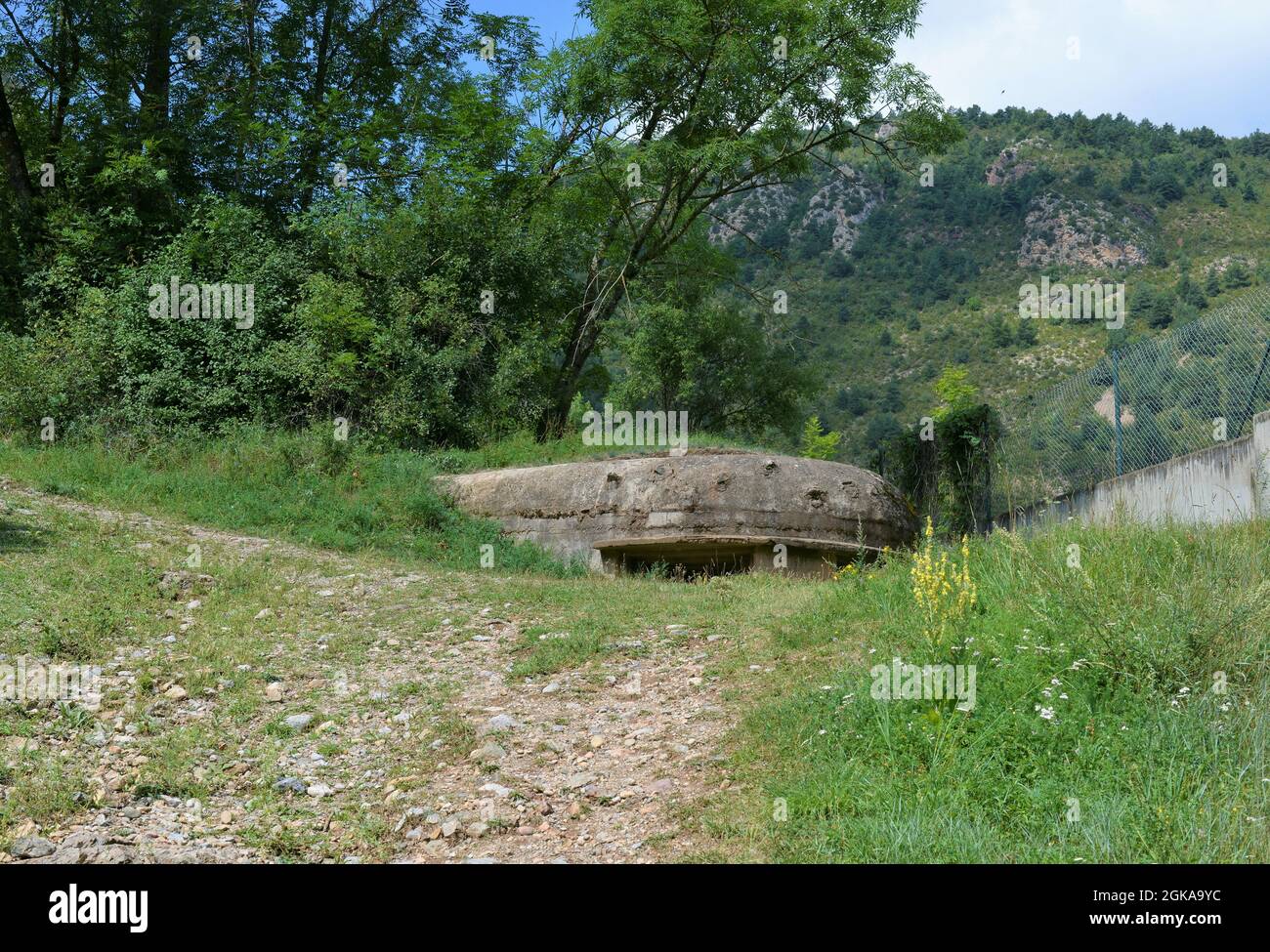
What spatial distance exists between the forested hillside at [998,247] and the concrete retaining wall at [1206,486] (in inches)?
912

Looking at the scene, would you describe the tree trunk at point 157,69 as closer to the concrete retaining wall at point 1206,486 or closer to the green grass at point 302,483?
the green grass at point 302,483

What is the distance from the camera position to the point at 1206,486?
11.6 m

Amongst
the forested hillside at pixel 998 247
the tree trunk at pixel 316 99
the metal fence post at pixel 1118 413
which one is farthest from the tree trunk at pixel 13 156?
the forested hillside at pixel 998 247

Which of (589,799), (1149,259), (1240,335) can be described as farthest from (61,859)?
(1149,259)

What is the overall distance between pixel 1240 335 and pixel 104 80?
64.0 ft

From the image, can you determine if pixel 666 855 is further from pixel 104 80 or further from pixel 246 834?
pixel 104 80

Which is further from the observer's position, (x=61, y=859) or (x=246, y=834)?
(x=246, y=834)

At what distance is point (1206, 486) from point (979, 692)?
6644 millimetres

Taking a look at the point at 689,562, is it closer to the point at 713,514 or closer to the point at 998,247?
the point at 713,514

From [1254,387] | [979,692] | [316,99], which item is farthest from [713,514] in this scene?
[316,99]

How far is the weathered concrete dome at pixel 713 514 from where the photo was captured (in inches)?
525

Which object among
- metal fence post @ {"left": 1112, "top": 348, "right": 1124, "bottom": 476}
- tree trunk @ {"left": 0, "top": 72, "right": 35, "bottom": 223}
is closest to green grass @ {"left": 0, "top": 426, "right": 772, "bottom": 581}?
metal fence post @ {"left": 1112, "top": 348, "right": 1124, "bottom": 476}

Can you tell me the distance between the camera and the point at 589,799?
6.29 meters

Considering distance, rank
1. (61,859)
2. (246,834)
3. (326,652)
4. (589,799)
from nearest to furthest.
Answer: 1. (61,859)
2. (246,834)
3. (589,799)
4. (326,652)
